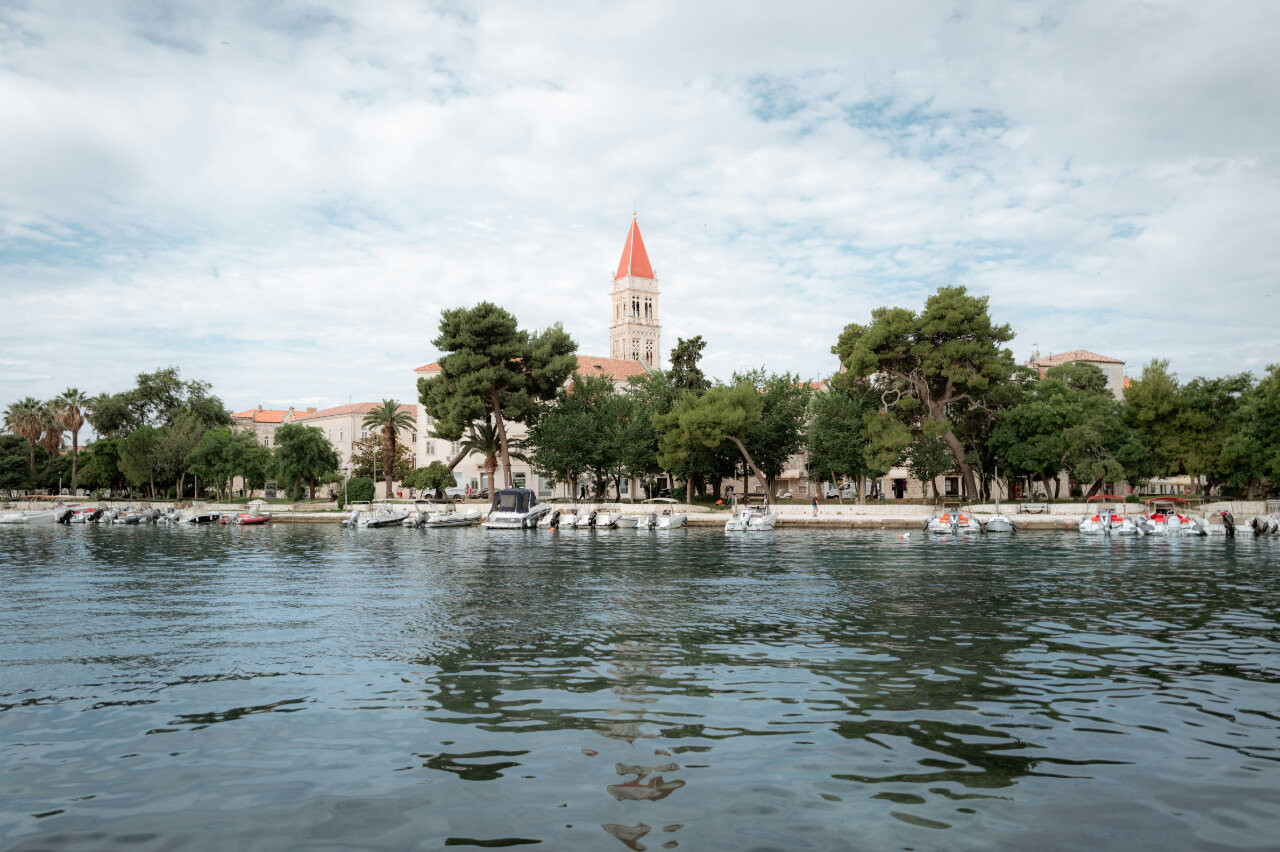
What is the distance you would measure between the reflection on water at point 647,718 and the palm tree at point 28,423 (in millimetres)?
101239

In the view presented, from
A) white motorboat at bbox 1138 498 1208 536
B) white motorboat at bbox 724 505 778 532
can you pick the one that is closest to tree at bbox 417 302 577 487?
white motorboat at bbox 724 505 778 532

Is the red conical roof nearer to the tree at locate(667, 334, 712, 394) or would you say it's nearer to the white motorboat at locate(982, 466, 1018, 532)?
the tree at locate(667, 334, 712, 394)

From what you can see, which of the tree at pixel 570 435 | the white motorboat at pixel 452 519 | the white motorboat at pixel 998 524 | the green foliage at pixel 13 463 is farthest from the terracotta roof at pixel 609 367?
the green foliage at pixel 13 463

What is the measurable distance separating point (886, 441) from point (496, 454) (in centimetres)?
3639

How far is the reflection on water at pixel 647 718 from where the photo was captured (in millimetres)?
6707

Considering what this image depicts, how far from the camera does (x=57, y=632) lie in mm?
15945

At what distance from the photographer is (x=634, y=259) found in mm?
139125

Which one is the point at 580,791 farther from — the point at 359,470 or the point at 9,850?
the point at 359,470

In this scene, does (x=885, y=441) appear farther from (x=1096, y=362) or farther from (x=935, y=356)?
(x=1096, y=362)

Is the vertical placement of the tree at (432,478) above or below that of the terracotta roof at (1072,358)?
below

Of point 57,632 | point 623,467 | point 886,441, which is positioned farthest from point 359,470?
point 57,632

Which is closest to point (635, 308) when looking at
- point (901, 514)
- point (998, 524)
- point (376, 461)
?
point (376, 461)

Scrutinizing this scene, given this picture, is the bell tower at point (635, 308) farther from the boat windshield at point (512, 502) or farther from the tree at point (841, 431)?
the boat windshield at point (512, 502)

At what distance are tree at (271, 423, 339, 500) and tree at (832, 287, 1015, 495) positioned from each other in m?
48.8
